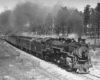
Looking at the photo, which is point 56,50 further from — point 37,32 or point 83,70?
point 37,32

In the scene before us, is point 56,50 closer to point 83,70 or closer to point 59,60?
point 59,60

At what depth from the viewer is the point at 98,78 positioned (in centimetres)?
998

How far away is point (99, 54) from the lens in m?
19.0

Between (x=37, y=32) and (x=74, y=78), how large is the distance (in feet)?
190

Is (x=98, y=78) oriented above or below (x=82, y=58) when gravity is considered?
below

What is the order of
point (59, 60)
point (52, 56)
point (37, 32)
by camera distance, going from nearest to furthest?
1. point (59, 60)
2. point (52, 56)
3. point (37, 32)

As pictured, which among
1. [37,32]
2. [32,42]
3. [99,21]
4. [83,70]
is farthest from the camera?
[37,32]

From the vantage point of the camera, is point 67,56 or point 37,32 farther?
point 37,32

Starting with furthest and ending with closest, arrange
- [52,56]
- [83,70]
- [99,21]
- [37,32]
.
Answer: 1. [37,32]
2. [99,21]
3. [52,56]
4. [83,70]

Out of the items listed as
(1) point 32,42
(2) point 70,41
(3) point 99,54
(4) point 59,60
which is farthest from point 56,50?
(3) point 99,54

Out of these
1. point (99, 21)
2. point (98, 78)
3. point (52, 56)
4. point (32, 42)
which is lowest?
point (98, 78)

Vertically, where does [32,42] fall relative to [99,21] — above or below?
below

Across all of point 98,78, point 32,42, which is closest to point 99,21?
point 32,42

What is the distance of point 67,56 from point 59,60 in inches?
70.6
